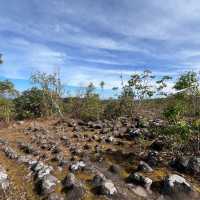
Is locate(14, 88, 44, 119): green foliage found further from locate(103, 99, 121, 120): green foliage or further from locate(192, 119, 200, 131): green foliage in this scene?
locate(192, 119, 200, 131): green foliage

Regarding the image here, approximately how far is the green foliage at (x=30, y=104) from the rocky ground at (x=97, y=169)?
44.1 feet

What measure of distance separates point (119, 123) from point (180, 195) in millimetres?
10099

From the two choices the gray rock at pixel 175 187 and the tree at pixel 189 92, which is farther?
the tree at pixel 189 92

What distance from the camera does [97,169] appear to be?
8.52m

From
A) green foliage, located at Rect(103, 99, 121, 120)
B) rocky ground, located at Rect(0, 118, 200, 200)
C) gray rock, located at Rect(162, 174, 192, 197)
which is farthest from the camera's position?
green foliage, located at Rect(103, 99, 121, 120)

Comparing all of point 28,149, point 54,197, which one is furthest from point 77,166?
point 28,149

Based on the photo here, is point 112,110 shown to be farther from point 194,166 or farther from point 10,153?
point 194,166

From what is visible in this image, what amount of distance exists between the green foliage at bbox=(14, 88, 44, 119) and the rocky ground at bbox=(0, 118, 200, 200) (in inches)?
529

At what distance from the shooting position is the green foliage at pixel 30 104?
26.5 m

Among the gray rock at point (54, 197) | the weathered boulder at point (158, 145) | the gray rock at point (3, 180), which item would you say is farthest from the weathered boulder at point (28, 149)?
the weathered boulder at point (158, 145)

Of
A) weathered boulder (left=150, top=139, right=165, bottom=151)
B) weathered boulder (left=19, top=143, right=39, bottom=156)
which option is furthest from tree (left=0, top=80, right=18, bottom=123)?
weathered boulder (left=150, top=139, right=165, bottom=151)

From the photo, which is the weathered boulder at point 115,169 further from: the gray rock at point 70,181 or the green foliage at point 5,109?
the green foliage at point 5,109

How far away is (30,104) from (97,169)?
20.7 meters

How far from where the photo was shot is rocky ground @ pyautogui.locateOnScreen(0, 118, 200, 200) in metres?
6.72
